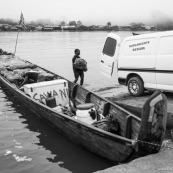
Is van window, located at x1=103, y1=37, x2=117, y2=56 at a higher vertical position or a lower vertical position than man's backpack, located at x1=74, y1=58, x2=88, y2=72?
higher

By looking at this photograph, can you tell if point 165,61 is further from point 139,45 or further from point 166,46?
point 139,45

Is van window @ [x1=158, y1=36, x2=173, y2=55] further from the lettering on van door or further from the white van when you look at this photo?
the lettering on van door

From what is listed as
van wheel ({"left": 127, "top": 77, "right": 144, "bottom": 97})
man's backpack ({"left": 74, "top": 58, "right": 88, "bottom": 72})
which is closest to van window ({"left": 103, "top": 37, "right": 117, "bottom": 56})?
van wheel ({"left": 127, "top": 77, "right": 144, "bottom": 97})

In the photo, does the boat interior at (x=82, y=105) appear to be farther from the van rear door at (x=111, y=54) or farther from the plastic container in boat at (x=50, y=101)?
the van rear door at (x=111, y=54)

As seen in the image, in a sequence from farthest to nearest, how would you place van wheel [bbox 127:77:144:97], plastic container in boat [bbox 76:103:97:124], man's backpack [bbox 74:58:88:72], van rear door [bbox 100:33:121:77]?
1. man's backpack [bbox 74:58:88:72]
2. van rear door [bbox 100:33:121:77]
3. van wheel [bbox 127:77:144:97]
4. plastic container in boat [bbox 76:103:97:124]

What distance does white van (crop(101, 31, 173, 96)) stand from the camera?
29.2 ft

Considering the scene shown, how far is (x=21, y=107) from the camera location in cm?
1186

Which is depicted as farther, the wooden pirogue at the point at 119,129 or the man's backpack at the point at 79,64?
the man's backpack at the point at 79,64

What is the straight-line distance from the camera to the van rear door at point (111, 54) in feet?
33.5

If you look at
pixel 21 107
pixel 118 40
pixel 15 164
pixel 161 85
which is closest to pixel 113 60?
pixel 118 40

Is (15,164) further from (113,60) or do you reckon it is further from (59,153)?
(113,60)

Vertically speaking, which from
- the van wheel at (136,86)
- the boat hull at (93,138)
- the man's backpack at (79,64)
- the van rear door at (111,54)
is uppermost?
the van rear door at (111,54)

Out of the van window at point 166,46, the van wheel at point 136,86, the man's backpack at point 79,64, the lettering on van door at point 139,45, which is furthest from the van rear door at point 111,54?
the man's backpack at point 79,64

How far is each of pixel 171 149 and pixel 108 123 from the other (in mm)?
1778
